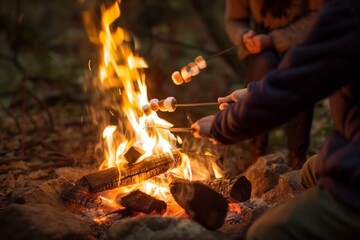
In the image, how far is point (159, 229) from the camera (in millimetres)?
2492

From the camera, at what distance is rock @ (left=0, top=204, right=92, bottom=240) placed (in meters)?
2.46

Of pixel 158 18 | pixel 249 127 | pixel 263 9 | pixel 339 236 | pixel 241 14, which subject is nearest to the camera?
pixel 339 236

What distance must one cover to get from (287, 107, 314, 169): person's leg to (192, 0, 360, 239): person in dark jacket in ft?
6.32

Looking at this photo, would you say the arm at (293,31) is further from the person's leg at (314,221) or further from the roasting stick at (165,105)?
the person's leg at (314,221)

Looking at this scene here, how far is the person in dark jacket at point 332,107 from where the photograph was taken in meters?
1.95

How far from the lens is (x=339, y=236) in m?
2.11

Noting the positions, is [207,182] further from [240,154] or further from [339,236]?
[240,154]

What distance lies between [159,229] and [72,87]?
591 cm

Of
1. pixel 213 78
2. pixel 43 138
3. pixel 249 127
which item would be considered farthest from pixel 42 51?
pixel 249 127

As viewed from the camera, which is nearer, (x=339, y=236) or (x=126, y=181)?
(x=339, y=236)

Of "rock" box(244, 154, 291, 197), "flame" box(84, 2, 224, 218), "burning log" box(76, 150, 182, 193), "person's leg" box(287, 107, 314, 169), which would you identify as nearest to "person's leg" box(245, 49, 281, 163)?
"person's leg" box(287, 107, 314, 169)

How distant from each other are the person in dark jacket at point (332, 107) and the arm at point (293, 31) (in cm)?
185

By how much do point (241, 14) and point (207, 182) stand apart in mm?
2121

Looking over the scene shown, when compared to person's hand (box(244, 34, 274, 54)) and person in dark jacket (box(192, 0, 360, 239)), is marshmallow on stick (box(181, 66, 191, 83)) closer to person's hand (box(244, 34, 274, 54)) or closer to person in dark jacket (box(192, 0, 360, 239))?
person in dark jacket (box(192, 0, 360, 239))
